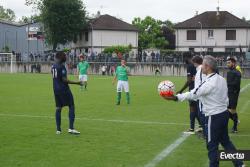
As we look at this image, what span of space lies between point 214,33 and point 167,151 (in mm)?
69667

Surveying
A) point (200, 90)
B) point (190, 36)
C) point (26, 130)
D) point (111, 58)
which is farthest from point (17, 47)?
point (200, 90)

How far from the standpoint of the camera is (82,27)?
79.0 metres

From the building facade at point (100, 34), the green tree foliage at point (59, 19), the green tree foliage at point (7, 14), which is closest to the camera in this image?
the green tree foliage at point (59, 19)

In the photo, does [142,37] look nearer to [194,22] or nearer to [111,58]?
[194,22]

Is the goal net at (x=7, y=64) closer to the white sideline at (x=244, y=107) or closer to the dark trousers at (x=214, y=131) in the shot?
the white sideline at (x=244, y=107)

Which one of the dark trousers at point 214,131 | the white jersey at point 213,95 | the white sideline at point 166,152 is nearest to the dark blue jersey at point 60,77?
the white sideline at point 166,152

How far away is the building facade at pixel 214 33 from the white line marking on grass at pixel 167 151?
66663 millimetres

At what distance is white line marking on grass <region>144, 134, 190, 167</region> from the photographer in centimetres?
952

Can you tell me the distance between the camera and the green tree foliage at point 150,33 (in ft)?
335

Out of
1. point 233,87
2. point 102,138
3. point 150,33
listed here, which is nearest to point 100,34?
point 150,33

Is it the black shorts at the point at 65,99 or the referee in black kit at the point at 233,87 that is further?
the referee in black kit at the point at 233,87

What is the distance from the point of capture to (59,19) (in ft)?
248

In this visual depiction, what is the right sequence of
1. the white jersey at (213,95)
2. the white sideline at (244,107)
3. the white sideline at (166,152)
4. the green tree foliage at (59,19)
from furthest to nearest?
the green tree foliage at (59,19) → the white sideline at (244,107) → the white sideline at (166,152) → the white jersey at (213,95)

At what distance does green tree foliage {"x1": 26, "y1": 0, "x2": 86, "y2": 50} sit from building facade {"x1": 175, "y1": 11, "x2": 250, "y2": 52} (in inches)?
631
